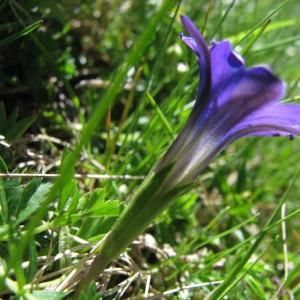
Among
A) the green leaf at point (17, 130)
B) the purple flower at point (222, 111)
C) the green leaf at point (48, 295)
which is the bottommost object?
the green leaf at point (48, 295)

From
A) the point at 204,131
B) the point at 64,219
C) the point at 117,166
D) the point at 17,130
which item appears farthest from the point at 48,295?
the point at 117,166

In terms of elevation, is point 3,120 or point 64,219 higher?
point 3,120

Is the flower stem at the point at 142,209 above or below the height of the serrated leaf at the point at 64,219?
below

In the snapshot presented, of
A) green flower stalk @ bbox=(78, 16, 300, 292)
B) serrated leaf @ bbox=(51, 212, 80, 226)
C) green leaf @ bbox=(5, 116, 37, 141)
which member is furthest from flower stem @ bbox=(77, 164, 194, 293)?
green leaf @ bbox=(5, 116, 37, 141)

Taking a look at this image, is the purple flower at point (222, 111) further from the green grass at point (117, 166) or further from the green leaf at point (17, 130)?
the green leaf at point (17, 130)

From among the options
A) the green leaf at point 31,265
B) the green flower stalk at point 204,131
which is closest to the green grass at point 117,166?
the green leaf at point 31,265

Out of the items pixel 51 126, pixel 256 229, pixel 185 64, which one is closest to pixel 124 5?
pixel 185 64

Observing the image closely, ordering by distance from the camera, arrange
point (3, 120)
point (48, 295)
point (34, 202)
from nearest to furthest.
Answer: point (48, 295) < point (34, 202) < point (3, 120)

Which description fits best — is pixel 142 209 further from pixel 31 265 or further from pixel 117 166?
pixel 117 166
